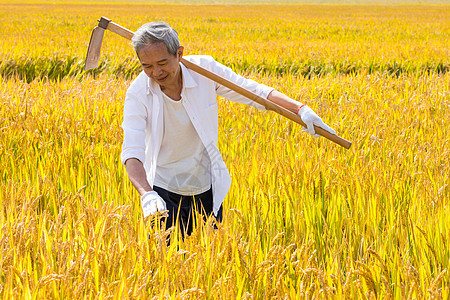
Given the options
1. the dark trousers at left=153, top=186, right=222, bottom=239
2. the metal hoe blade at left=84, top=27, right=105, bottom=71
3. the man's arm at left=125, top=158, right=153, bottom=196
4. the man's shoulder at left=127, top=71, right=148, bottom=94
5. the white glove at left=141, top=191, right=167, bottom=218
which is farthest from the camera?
the metal hoe blade at left=84, top=27, right=105, bottom=71

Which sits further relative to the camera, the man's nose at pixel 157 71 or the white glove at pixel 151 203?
the man's nose at pixel 157 71

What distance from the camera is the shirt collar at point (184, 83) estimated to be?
83.5 inches

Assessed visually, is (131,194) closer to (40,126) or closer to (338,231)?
(338,231)

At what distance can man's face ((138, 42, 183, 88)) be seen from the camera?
1.90 m

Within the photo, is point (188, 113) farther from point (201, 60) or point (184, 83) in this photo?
point (201, 60)

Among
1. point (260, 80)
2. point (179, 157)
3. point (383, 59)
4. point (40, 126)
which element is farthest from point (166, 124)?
point (383, 59)

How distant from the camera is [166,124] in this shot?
228 centimetres

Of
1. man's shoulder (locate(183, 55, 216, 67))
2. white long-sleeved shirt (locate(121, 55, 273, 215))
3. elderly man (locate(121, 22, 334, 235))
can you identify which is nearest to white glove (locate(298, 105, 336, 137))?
elderly man (locate(121, 22, 334, 235))

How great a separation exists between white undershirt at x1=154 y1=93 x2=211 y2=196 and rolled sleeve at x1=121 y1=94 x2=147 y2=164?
17 centimetres

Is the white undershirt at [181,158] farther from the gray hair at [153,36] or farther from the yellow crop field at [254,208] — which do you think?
the gray hair at [153,36]

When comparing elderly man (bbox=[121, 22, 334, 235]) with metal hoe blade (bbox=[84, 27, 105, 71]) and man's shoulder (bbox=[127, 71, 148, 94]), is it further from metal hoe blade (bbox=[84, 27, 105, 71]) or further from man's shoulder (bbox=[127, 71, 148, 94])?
metal hoe blade (bbox=[84, 27, 105, 71])

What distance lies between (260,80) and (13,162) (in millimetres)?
3465

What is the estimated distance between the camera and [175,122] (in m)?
→ 2.28

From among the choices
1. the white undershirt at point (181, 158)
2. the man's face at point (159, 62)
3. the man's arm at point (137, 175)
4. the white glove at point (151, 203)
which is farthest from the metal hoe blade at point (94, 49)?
the white glove at point (151, 203)
